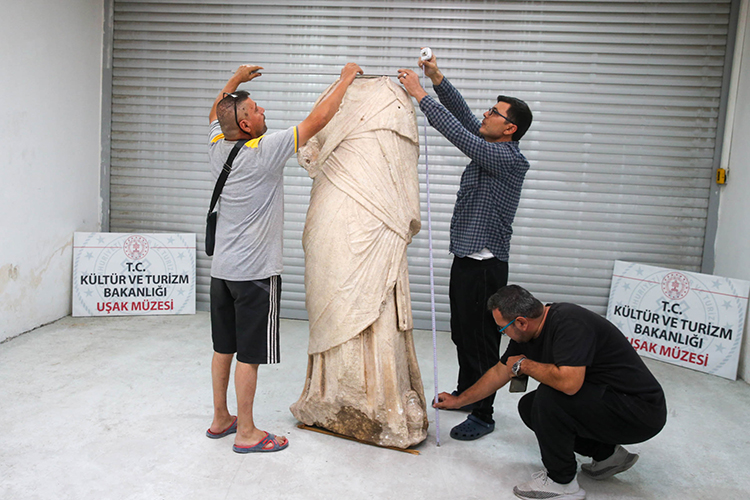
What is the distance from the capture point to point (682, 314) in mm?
4742

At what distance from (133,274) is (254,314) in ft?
9.66

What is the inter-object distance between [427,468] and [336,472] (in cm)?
45

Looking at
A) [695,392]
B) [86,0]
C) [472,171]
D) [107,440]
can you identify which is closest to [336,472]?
[107,440]

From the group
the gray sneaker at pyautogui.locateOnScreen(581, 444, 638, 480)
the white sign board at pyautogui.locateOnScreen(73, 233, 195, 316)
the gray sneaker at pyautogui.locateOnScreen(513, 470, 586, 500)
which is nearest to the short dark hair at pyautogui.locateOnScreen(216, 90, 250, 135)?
the gray sneaker at pyautogui.locateOnScreen(513, 470, 586, 500)

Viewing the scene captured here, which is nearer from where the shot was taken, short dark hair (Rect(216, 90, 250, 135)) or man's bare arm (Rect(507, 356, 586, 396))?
man's bare arm (Rect(507, 356, 586, 396))

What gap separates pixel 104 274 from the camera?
5.37 meters

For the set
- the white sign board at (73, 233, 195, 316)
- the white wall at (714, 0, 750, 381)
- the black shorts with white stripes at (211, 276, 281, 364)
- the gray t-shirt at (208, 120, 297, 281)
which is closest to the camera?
the gray t-shirt at (208, 120, 297, 281)

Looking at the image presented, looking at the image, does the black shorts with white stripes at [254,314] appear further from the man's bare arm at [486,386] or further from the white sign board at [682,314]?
the white sign board at [682,314]

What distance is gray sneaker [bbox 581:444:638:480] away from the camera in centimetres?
289

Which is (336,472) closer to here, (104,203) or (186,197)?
(186,197)

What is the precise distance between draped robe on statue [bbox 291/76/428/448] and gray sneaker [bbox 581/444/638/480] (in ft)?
2.78

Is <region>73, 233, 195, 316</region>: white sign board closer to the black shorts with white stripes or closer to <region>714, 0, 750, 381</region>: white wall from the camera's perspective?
the black shorts with white stripes

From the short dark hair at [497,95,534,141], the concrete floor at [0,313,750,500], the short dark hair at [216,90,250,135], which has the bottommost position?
the concrete floor at [0,313,750,500]

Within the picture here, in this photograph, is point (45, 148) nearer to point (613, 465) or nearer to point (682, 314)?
point (613, 465)
